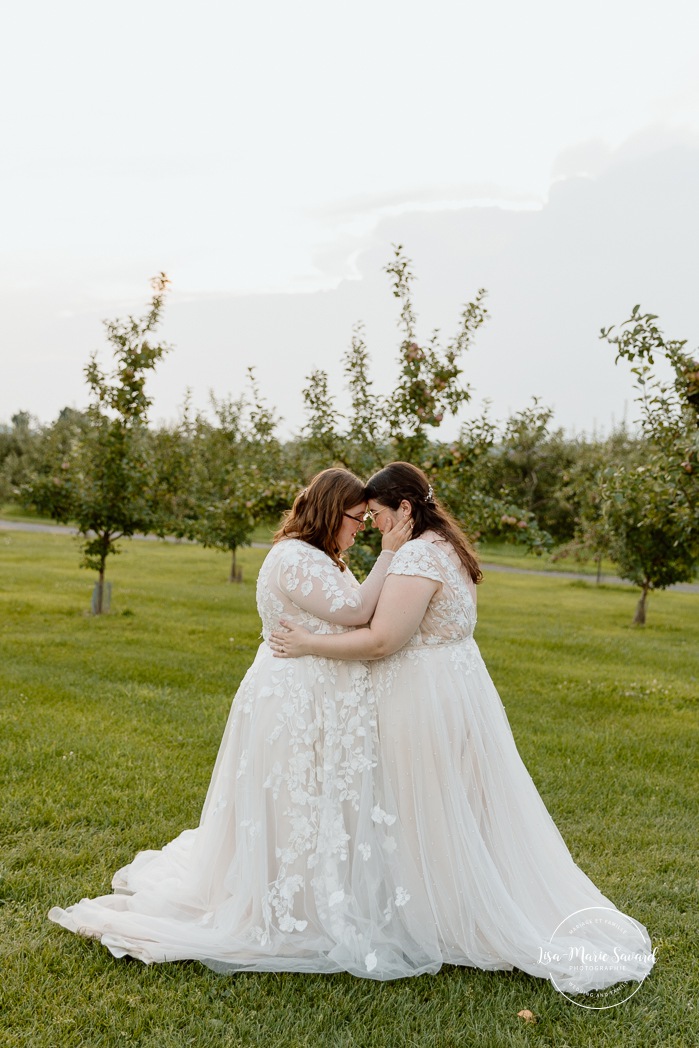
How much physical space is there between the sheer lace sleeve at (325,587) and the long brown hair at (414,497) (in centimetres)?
25

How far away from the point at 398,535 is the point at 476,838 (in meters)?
1.51

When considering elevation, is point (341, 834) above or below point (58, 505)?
below

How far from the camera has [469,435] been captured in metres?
9.66

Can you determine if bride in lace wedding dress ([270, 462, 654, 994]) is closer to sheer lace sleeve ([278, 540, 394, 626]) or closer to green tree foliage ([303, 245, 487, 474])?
sheer lace sleeve ([278, 540, 394, 626])

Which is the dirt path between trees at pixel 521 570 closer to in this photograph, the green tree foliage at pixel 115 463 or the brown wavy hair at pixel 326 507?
the green tree foliage at pixel 115 463

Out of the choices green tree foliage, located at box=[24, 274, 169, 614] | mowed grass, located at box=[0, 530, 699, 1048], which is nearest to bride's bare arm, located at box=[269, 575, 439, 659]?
mowed grass, located at box=[0, 530, 699, 1048]

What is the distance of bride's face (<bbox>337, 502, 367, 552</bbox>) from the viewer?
412 centimetres

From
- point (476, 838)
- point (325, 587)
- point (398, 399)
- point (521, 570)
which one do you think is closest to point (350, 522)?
point (325, 587)

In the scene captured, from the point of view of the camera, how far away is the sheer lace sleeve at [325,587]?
401cm

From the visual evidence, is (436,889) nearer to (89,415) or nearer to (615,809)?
(615,809)

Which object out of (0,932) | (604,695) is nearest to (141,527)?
(604,695)

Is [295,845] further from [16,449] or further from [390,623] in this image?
[16,449]

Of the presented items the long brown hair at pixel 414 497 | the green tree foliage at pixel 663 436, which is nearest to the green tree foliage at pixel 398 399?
the green tree foliage at pixel 663 436

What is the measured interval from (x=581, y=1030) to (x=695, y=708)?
22.3 feet
